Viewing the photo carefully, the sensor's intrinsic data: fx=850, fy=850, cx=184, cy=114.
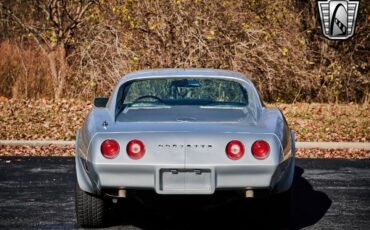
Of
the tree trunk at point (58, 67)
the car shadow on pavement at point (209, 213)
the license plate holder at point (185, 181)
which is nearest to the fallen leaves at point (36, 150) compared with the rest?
the car shadow on pavement at point (209, 213)

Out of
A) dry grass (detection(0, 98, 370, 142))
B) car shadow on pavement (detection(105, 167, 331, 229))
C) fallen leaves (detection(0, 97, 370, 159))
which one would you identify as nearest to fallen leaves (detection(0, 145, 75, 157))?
fallen leaves (detection(0, 97, 370, 159))

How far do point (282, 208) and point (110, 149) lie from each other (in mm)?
1629

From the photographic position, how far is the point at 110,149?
6.56 metres

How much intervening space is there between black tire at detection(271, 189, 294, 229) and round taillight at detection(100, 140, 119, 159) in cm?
146

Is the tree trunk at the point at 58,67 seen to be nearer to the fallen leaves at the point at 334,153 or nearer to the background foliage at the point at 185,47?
the background foliage at the point at 185,47

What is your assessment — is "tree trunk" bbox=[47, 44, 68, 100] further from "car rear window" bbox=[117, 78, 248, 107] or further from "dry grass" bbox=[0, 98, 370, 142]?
"car rear window" bbox=[117, 78, 248, 107]

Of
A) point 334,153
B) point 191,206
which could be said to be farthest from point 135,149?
point 334,153

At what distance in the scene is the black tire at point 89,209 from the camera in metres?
7.10

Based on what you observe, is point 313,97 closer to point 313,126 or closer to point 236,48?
point 236,48

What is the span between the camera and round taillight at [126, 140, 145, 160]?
21.4ft

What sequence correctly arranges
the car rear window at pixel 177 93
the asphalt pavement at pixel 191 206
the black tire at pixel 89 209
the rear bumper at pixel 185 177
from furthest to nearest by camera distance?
the car rear window at pixel 177 93, the asphalt pavement at pixel 191 206, the black tire at pixel 89 209, the rear bumper at pixel 185 177

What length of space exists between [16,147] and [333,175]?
559 centimetres

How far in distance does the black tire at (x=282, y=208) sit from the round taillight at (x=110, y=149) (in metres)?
1.46

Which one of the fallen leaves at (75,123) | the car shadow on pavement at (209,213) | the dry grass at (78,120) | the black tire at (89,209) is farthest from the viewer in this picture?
the dry grass at (78,120)
